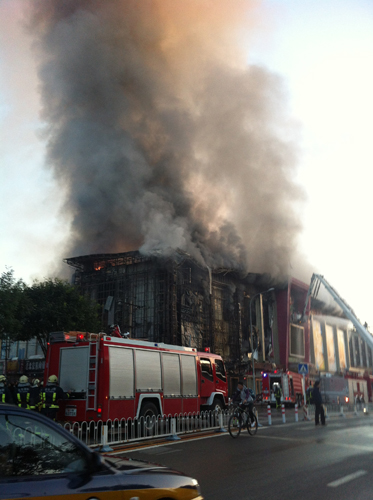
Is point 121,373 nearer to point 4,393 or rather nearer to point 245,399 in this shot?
point 4,393

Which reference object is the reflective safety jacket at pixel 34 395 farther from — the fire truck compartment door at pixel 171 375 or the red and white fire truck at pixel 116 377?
the fire truck compartment door at pixel 171 375

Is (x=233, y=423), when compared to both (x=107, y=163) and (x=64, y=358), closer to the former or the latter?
(x=64, y=358)

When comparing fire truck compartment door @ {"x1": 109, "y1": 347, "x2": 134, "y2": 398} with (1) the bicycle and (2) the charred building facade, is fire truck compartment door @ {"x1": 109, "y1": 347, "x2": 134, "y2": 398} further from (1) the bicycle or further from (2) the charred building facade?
(2) the charred building facade

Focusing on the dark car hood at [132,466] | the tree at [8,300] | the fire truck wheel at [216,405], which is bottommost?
the fire truck wheel at [216,405]

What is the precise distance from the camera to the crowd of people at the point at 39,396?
34.5ft

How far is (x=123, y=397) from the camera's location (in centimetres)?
1182

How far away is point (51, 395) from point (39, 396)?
24.2 inches

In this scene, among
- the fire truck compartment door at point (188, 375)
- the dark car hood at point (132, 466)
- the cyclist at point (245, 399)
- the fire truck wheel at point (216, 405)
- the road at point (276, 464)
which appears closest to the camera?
the dark car hood at point (132, 466)

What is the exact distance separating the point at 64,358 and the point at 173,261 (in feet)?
92.6

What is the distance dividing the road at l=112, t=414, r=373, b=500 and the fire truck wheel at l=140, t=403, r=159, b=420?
5.95ft

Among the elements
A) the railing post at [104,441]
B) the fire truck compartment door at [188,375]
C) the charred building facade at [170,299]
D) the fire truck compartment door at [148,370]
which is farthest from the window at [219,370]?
the charred building facade at [170,299]

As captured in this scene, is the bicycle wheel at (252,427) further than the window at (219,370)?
No

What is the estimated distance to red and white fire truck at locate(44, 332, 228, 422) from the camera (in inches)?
449

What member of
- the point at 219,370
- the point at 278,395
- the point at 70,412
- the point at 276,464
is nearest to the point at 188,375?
the point at 219,370
